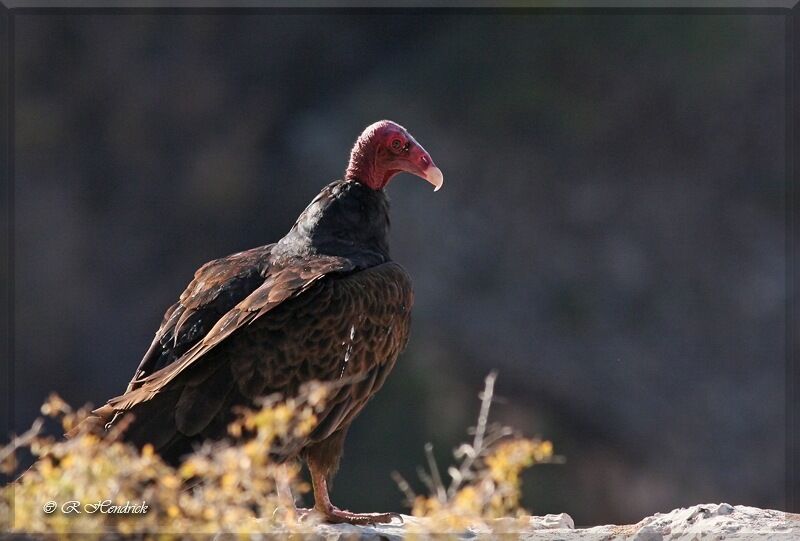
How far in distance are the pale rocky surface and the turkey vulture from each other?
293 mm

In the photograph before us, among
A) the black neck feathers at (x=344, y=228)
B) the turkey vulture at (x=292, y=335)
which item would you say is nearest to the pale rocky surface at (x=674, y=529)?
the turkey vulture at (x=292, y=335)

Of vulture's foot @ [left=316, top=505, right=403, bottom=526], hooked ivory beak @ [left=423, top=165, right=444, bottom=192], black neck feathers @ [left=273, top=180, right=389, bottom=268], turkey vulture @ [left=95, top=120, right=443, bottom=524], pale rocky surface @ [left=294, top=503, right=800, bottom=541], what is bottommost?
vulture's foot @ [left=316, top=505, right=403, bottom=526]

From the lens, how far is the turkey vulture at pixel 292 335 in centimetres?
351

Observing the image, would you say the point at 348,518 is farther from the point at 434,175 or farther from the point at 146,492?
the point at 146,492

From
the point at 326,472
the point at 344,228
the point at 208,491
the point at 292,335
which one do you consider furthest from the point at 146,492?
the point at 344,228

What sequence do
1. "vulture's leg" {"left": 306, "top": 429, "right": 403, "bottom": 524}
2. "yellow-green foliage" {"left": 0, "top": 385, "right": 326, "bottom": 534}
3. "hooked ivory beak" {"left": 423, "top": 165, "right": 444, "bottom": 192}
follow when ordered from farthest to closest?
"hooked ivory beak" {"left": 423, "top": 165, "right": 444, "bottom": 192}
"vulture's leg" {"left": 306, "top": 429, "right": 403, "bottom": 524}
"yellow-green foliage" {"left": 0, "top": 385, "right": 326, "bottom": 534}

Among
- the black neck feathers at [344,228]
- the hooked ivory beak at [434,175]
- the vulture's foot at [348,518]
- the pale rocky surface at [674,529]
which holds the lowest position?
the vulture's foot at [348,518]

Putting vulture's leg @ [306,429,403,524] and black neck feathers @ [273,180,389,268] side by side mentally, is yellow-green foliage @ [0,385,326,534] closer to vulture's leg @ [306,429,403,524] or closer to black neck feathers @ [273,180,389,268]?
vulture's leg @ [306,429,403,524]

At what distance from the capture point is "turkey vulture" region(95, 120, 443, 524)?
3.51 m

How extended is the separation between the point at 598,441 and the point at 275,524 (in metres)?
6.97

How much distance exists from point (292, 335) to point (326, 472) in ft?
1.73

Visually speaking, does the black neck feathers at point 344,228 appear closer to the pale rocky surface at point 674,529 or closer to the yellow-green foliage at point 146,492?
the pale rocky surface at point 674,529

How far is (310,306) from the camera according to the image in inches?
147

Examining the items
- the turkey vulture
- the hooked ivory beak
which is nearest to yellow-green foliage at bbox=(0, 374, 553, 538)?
the turkey vulture
